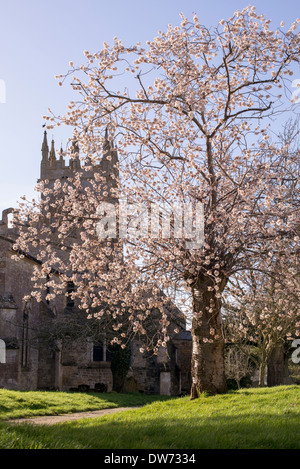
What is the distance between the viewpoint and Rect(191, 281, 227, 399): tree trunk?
43.6ft

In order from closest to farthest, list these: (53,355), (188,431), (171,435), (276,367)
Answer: (171,435) → (188,431) → (276,367) → (53,355)

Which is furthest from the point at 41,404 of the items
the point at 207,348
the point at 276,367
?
Result: the point at 276,367

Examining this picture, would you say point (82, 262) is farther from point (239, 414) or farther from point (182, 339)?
point (182, 339)

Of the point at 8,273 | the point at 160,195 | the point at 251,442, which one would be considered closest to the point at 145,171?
the point at 160,195

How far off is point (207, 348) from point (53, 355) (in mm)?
18277

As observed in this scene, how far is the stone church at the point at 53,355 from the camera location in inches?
910

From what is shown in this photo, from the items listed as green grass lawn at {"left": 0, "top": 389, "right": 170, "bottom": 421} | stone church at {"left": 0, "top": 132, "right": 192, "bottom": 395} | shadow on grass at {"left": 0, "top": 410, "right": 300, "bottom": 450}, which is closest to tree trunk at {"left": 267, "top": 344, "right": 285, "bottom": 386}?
stone church at {"left": 0, "top": 132, "right": 192, "bottom": 395}

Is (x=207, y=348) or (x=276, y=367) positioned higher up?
(x=207, y=348)

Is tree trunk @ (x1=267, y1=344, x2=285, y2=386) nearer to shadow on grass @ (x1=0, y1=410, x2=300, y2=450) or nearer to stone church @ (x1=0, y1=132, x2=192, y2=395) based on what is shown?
stone church @ (x1=0, y1=132, x2=192, y2=395)

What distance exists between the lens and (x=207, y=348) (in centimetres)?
1335

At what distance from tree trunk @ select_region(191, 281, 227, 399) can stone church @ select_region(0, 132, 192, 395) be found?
789 cm

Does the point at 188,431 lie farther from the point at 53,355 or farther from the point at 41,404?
the point at 53,355

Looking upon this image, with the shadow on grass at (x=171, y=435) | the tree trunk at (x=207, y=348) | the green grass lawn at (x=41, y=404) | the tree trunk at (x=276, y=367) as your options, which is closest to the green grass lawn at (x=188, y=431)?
the shadow on grass at (x=171, y=435)
